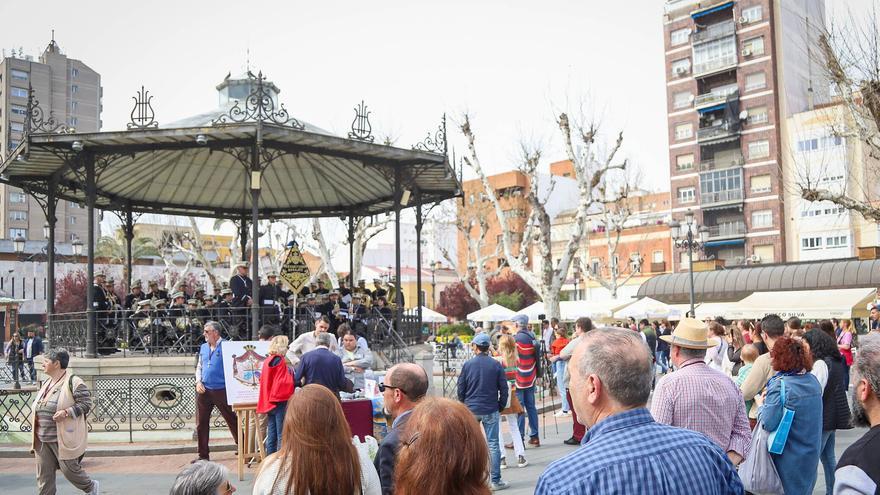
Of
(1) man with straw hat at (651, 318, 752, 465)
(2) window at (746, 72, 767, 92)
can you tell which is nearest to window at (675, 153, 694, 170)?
(2) window at (746, 72, 767, 92)

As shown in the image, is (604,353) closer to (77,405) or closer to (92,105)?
(77,405)

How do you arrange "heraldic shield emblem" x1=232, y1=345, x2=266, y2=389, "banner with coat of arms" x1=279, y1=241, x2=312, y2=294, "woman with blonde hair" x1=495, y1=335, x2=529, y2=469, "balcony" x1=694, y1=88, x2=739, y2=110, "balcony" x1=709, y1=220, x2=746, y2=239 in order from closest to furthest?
"heraldic shield emblem" x1=232, y1=345, x2=266, y2=389, "woman with blonde hair" x1=495, y1=335, x2=529, y2=469, "banner with coat of arms" x1=279, y1=241, x2=312, y2=294, "balcony" x1=709, y1=220, x2=746, y2=239, "balcony" x1=694, y1=88, x2=739, y2=110

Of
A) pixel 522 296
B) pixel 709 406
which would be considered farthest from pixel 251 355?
pixel 522 296

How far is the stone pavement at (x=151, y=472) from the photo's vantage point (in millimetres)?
9188

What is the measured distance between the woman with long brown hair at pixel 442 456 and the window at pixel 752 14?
190 feet

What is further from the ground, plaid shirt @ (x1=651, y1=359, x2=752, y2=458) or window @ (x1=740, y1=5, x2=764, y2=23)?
window @ (x1=740, y1=5, x2=764, y2=23)

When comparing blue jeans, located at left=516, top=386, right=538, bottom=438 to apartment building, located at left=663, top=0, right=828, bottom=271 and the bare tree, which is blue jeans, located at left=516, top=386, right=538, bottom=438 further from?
apartment building, located at left=663, top=0, right=828, bottom=271

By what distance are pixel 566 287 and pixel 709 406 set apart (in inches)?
2418

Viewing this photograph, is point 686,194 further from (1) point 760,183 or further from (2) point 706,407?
(2) point 706,407

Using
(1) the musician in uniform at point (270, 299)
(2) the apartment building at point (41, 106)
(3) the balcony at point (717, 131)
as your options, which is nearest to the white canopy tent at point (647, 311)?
(1) the musician in uniform at point (270, 299)

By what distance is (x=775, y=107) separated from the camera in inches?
2085

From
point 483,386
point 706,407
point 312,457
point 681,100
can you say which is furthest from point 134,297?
point 681,100

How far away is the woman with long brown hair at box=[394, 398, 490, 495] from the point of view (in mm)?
2889

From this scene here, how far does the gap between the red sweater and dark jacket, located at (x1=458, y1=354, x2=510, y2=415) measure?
6.70 feet
